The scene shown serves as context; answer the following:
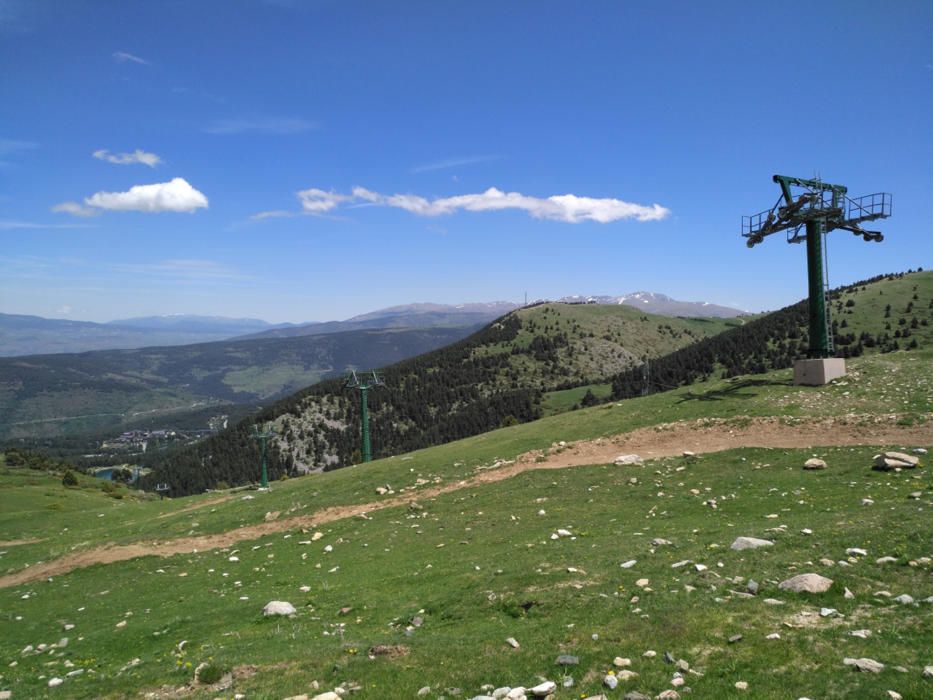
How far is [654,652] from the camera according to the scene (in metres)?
9.48

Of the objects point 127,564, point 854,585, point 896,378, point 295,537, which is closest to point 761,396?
point 896,378

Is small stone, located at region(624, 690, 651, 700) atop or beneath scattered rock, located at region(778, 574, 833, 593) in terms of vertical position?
beneath

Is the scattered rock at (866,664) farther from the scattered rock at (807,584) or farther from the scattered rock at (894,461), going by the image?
the scattered rock at (894,461)

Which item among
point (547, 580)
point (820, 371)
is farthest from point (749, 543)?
point (820, 371)

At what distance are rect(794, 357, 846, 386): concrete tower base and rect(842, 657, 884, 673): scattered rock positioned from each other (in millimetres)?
28459

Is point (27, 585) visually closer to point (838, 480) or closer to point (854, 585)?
point (854, 585)

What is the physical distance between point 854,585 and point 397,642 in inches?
363

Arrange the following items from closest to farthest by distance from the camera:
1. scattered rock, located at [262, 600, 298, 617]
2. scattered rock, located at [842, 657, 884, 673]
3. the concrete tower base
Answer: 1. scattered rock, located at [842, 657, 884, 673]
2. scattered rock, located at [262, 600, 298, 617]
3. the concrete tower base

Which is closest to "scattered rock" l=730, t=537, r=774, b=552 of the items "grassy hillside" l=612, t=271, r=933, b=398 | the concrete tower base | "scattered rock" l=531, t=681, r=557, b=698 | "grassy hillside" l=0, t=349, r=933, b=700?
"grassy hillside" l=0, t=349, r=933, b=700

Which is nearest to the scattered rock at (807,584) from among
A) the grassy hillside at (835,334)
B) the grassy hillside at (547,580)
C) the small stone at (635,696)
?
the grassy hillside at (547,580)

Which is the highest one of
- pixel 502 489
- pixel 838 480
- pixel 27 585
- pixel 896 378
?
pixel 896 378

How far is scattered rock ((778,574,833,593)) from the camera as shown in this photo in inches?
427

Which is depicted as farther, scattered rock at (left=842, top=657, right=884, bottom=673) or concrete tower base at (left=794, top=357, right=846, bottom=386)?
concrete tower base at (left=794, top=357, right=846, bottom=386)

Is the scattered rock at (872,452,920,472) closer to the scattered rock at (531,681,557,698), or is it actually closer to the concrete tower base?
the concrete tower base
